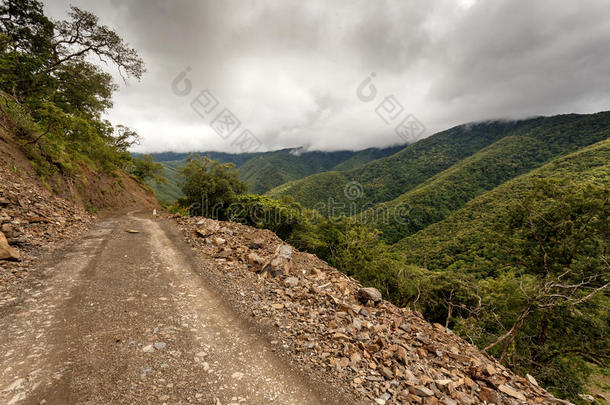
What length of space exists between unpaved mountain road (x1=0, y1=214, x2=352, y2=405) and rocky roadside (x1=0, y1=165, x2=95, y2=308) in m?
0.49

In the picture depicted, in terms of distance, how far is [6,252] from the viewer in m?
6.01

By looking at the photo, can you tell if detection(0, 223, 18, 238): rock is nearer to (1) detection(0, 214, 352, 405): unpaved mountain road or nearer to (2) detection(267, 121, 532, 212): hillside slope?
(1) detection(0, 214, 352, 405): unpaved mountain road

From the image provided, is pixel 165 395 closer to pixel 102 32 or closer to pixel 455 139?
pixel 102 32

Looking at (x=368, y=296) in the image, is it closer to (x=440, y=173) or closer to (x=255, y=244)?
(x=255, y=244)

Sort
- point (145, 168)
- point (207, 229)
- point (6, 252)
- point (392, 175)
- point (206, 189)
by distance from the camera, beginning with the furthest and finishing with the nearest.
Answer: point (392, 175) → point (145, 168) → point (206, 189) → point (207, 229) → point (6, 252)

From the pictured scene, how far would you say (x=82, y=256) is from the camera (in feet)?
24.4

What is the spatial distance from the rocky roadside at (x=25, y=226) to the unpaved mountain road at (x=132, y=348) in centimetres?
49

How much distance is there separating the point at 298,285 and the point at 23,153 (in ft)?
52.6

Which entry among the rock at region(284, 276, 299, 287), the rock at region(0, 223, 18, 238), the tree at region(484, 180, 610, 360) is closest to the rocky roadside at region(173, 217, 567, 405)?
the rock at region(284, 276, 299, 287)

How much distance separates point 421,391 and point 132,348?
218 inches

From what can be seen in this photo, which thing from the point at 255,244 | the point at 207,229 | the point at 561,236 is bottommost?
the point at 561,236

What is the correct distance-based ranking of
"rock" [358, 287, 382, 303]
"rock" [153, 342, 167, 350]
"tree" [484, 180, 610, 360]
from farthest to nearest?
1. "tree" [484, 180, 610, 360]
2. "rock" [358, 287, 382, 303]
3. "rock" [153, 342, 167, 350]

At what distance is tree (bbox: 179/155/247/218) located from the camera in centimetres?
2073

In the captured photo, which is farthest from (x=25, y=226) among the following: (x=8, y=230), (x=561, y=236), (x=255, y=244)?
(x=561, y=236)
